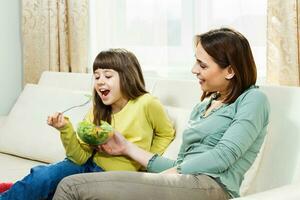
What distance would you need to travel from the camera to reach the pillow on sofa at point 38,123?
2648 millimetres

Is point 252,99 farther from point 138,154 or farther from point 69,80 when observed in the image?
point 69,80

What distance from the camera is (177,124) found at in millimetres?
2109

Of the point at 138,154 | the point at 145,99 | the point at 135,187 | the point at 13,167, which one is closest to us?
the point at 135,187

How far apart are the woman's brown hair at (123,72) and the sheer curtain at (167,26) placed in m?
0.71

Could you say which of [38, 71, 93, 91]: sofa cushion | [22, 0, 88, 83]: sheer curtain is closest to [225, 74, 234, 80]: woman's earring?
[38, 71, 93, 91]: sofa cushion

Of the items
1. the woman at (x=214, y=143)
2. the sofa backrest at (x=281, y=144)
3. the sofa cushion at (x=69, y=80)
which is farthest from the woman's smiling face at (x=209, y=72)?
A: the sofa cushion at (x=69, y=80)

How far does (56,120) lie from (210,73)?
23.6 inches

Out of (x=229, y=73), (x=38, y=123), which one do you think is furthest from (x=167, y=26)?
(x=229, y=73)

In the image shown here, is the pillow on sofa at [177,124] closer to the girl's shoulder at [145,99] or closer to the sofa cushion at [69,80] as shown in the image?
the girl's shoulder at [145,99]

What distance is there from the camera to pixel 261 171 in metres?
1.85

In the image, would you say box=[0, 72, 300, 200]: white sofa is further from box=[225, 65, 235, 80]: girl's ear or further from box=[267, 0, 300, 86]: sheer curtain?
box=[267, 0, 300, 86]: sheer curtain

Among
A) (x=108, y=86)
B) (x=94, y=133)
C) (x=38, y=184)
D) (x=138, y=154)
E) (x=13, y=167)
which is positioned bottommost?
(x=13, y=167)

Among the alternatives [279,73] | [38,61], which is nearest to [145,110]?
[279,73]

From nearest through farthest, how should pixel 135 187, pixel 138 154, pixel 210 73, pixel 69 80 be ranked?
pixel 135 187 < pixel 210 73 < pixel 138 154 < pixel 69 80
